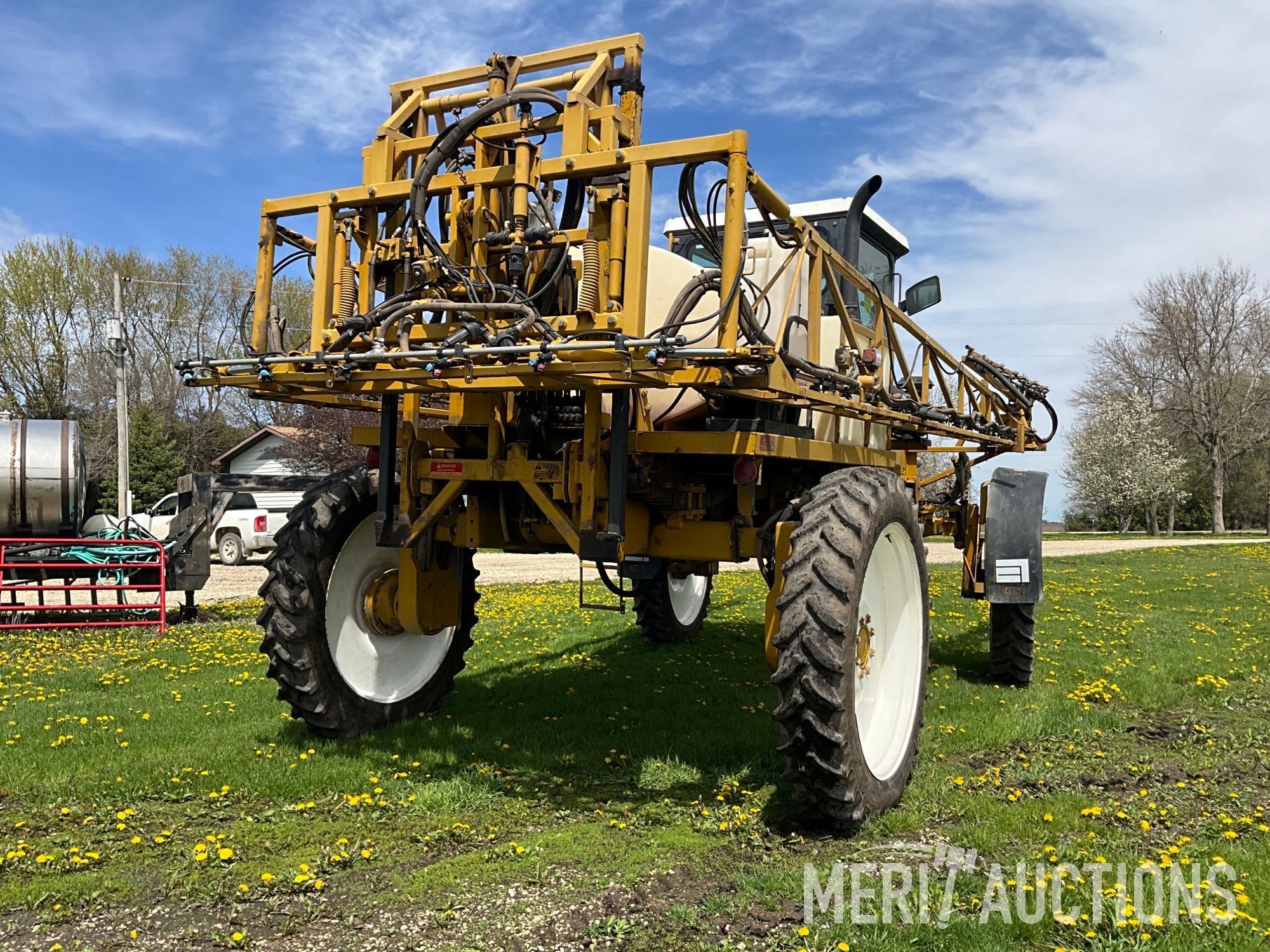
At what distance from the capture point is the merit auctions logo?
335 centimetres

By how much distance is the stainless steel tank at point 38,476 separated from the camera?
12680 mm

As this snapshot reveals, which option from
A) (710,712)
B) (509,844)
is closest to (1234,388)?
(710,712)

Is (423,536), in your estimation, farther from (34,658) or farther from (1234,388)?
(1234,388)

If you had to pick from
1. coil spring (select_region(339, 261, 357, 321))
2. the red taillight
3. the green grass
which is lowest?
the green grass

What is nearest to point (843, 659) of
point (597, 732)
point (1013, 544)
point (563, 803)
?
point (563, 803)

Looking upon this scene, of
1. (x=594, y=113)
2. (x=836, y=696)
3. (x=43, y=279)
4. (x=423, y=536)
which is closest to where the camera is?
(x=836, y=696)

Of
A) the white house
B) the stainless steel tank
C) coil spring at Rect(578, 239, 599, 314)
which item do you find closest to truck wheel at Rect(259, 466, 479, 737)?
coil spring at Rect(578, 239, 599, 314)

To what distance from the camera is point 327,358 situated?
4.04 metres

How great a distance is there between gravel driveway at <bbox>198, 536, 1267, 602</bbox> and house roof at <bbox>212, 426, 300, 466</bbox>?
47.6 ft

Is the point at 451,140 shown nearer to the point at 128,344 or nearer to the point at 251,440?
the point at 128,344

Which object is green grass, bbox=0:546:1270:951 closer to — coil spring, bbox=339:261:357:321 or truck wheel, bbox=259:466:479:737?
truck wheel, bbox=259:466:479:737

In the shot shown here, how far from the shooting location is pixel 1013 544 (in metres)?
6.69

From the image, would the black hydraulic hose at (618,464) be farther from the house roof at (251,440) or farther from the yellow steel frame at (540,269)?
the house roof at (251,440)

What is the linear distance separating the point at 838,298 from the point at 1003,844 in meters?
2.61
